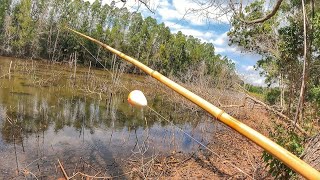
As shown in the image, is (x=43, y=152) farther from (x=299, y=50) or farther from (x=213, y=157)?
(x=299, y=50)

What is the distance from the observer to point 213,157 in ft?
32.8

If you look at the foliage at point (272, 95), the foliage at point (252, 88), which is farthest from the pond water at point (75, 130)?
the foliage at point (272, 95)

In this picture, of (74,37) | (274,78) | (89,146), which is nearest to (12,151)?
(89,146)

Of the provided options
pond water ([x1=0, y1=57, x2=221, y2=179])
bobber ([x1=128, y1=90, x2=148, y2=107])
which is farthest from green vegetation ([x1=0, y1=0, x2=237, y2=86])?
bobber ([x1=128, y1=90, x2=148, y2=107])

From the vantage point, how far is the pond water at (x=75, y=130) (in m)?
8.23

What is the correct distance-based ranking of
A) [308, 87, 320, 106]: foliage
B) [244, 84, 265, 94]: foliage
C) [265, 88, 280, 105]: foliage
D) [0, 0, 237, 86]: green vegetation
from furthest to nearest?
[0, 0, 237, 86]: green vegetation → [265, 88, 280, 105]: foliage → [308, 87, 320, 106]: foliage → [244, 84, 265, 94]: foliage

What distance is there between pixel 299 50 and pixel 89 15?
42.3m

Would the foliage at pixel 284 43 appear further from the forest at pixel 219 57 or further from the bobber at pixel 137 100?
the bobber at pixel 137 100

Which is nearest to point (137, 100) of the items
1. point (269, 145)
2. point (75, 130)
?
point (269, 145)

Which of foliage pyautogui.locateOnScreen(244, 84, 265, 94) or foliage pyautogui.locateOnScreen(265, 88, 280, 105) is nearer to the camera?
foliage pyautogui.locateOnScreen(244, 84, 265, 94)

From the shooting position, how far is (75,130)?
36.6ft

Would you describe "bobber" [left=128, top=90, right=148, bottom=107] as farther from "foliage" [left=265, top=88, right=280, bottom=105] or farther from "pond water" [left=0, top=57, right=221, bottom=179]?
"foliage" [left=265, top=88, right=280, bottom=105]

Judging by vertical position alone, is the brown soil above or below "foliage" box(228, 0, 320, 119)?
below

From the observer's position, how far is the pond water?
27.0ft
